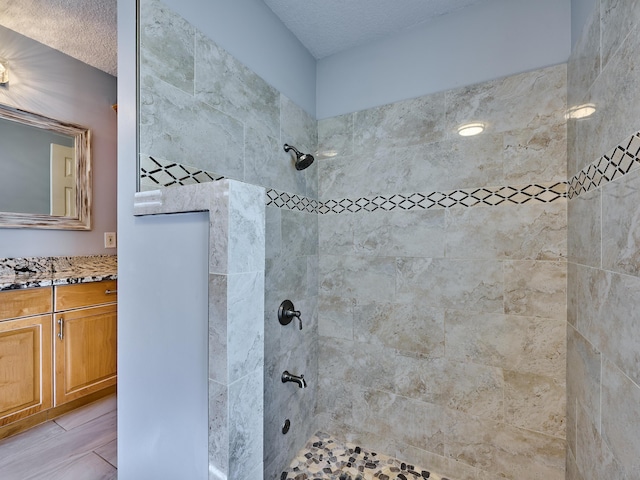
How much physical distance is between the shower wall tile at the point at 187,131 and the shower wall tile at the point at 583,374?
60.7 inches

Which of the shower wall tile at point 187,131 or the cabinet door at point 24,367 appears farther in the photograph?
the cabinet door at point 24,367

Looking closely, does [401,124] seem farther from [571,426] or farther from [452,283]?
[571,426]

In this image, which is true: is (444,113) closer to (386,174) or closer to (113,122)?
(386,174)

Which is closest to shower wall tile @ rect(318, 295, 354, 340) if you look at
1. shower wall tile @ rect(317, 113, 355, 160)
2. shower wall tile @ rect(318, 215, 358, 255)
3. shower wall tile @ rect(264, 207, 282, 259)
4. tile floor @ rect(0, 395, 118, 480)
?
shower wall tile @ rect(318, 215, 358, 255)

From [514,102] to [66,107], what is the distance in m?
3.02

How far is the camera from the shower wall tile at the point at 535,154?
50.6 inches

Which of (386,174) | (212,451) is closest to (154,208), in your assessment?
(212,451)

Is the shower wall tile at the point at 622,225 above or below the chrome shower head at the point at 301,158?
below

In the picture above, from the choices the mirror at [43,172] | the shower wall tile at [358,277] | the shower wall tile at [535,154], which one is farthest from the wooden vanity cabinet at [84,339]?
the shower wall tile at [535,154]

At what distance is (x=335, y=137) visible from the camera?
5.98 feet

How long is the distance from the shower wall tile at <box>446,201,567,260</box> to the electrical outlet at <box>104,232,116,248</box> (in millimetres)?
2658

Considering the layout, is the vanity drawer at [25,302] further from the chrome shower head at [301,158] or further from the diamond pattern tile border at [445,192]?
the chrome shower head at [301,158]

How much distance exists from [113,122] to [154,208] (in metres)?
2.18

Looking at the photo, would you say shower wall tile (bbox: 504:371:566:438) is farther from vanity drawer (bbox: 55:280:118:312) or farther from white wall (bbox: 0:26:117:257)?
white wall (bbox: 0:26:117:257)
